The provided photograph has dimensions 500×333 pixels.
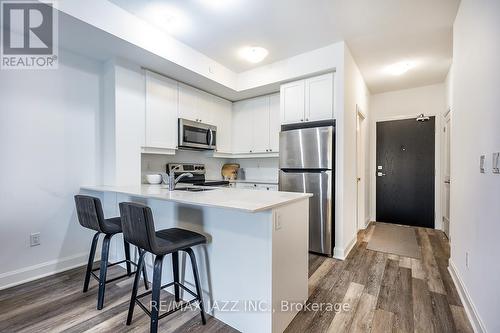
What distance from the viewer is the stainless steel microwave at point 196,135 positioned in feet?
11.3

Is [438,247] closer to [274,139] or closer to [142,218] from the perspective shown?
[274,139]

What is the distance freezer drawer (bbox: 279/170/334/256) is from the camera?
2.95 meters

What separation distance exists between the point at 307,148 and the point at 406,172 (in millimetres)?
2748

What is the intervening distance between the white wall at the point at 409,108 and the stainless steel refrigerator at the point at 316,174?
2463 mm

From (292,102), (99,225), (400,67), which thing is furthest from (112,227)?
(400,67)

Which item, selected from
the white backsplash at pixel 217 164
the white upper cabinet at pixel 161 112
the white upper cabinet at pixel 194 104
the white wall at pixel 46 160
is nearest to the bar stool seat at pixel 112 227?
the white wall at pixel 46 160

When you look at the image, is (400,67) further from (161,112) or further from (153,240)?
(153,240)

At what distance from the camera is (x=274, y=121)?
400 centimetres

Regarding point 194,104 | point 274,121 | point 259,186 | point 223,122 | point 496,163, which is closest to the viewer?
point 496,163

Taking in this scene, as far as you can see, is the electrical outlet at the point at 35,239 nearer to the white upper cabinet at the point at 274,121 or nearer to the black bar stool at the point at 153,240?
the black bar stool at the point at 153,240

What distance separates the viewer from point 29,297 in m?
2.04

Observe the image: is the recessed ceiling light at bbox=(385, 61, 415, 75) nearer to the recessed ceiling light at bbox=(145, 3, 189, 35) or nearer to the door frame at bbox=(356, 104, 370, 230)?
the door frame at bbox=(356, 104, 370, 230)

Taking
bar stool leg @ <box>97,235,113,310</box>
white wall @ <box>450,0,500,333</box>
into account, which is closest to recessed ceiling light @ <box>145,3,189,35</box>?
bar stool leg @ <box>97,235,113,310</box>

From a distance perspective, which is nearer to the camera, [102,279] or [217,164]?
[102,279]
